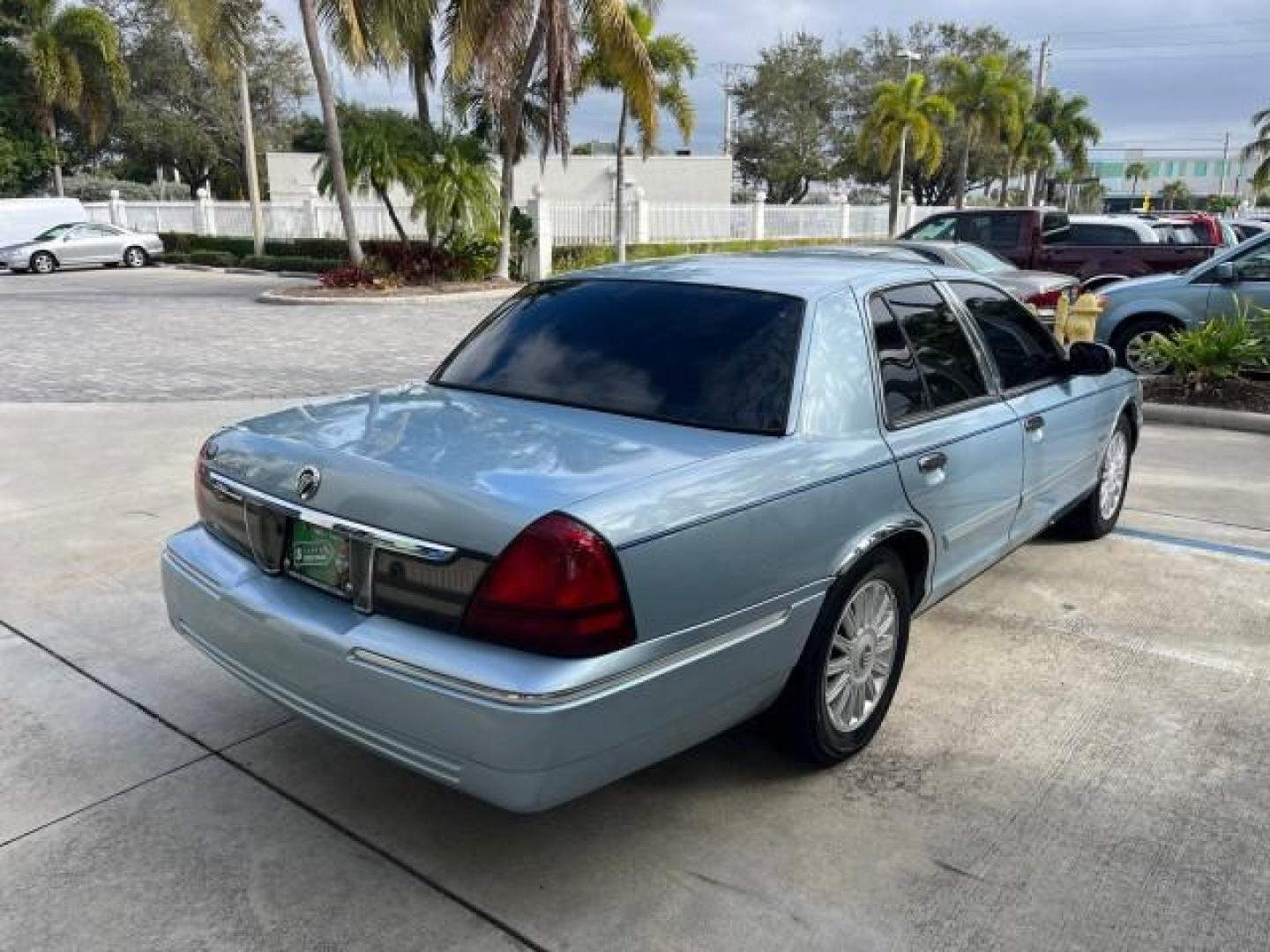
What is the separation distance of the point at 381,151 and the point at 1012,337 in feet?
59.6

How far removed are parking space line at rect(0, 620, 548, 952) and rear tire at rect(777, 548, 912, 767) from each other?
1033mm

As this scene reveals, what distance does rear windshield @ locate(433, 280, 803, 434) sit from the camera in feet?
10.8

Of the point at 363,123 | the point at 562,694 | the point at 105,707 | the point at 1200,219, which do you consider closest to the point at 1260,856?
the point at 562,694

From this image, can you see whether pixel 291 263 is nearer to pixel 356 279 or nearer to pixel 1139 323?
pixel 356 279

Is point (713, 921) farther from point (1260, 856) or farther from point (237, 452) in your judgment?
point (237, 452)

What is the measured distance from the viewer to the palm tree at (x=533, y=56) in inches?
779

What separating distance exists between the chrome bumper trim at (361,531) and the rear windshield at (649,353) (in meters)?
0.94

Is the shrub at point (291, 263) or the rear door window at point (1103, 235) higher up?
the rear door window at point (1103, 235)

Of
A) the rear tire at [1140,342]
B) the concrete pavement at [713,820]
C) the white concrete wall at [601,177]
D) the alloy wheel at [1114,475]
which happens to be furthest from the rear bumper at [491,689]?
the white concrete wall at [601,177]

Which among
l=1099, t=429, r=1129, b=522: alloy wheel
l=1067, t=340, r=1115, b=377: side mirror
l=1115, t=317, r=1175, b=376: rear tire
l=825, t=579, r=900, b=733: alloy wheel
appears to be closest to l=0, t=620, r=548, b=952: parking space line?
l=825, t=579, r=900, b=733: alloy wheel

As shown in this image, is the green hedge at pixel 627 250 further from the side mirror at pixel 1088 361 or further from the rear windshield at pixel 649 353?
the rear windshield at pixel 649 353

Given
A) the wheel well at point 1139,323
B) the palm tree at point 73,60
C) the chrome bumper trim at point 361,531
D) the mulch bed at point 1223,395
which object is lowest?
the mulch bed at point 1223,395

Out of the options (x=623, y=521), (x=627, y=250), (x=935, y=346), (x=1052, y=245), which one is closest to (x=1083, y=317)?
(x=935, y=346)

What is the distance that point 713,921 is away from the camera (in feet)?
8.84
